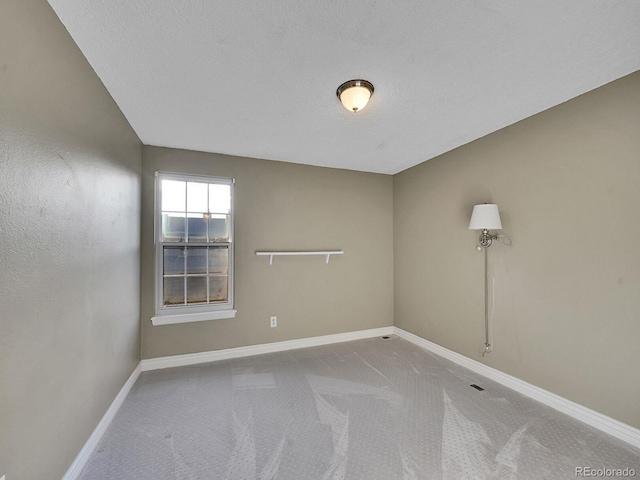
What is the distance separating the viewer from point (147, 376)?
274 centimetres

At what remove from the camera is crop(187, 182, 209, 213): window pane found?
3.16 meters

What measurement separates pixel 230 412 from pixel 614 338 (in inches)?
109

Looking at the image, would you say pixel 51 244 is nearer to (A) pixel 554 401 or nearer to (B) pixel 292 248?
(B) pixel 292 248

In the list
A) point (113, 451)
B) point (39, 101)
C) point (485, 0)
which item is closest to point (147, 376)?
point (113, 451)

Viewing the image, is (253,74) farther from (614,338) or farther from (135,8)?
(614,338)

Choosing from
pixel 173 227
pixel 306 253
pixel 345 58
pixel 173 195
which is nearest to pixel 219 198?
pixel 173 195

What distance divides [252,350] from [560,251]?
314cm

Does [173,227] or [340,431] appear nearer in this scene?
[340,431]

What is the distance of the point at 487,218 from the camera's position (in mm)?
2465

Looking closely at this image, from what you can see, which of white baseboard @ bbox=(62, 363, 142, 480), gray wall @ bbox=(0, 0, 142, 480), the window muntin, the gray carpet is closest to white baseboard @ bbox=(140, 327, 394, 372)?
the gray carpet

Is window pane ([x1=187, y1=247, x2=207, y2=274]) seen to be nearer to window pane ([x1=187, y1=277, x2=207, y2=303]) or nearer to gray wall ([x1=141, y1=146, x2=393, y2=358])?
window pane ([x1=187, y1=277, x2=207, y2=303])

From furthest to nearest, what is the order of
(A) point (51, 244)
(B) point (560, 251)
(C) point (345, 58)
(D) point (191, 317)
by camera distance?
(D) point (191, 317), (B) point (560, 251), (C) point (345, 58), (A) point (51, 244)

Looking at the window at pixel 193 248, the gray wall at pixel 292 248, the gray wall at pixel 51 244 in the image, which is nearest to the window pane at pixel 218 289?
the window at pixel 193 248

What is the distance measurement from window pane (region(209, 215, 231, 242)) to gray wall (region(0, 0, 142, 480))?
119cm
